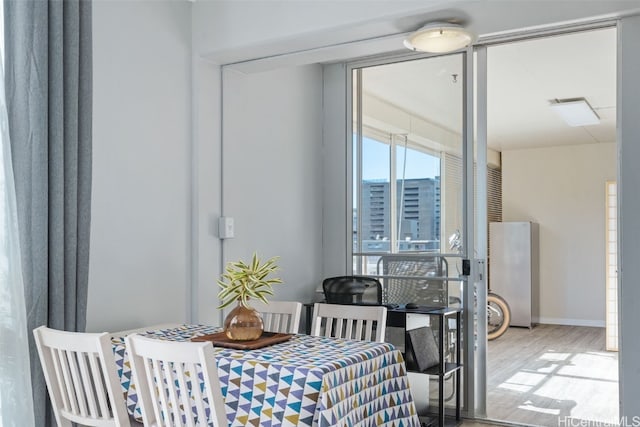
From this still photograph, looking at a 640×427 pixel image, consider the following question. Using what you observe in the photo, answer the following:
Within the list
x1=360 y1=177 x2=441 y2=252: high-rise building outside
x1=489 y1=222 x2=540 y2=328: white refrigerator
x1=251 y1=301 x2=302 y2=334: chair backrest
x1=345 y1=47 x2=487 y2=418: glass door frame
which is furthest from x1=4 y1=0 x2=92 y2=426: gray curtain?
x1=489 y1=222 x2=540 y2=328: white refrigerator

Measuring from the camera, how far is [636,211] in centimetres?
341

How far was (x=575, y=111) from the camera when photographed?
21.6 ft

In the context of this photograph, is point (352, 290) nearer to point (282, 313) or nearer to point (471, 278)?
point (471, 278)

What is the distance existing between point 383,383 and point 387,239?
2147mm

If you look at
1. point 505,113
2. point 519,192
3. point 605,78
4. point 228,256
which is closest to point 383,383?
point 228,256

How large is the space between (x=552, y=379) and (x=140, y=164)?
404 centimetres

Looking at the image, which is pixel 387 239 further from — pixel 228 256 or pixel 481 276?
pixel 228 256

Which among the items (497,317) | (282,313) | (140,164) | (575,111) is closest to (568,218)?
(497,317)

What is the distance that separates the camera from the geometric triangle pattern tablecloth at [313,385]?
82.3 inches

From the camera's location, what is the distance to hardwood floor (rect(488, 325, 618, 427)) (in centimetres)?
433

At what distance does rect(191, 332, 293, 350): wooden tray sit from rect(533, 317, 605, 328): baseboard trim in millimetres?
7071

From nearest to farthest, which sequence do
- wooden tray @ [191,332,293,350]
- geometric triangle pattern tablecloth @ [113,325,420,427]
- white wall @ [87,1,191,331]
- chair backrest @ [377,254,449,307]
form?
geometric triangle pattern tablecloth @ [113,325,420,427] < wooden tray @ [191,332,293,350] < white wall @ [87,1,191,331] < chair backrest @ [377,254,449,307]

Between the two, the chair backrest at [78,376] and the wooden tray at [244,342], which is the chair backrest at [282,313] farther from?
the chair backrest at [78,376]

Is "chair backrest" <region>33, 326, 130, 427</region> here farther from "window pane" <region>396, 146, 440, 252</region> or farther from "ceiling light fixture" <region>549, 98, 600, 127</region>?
"ceiling light fixture" <region>549, 98, 600, 127</region>
